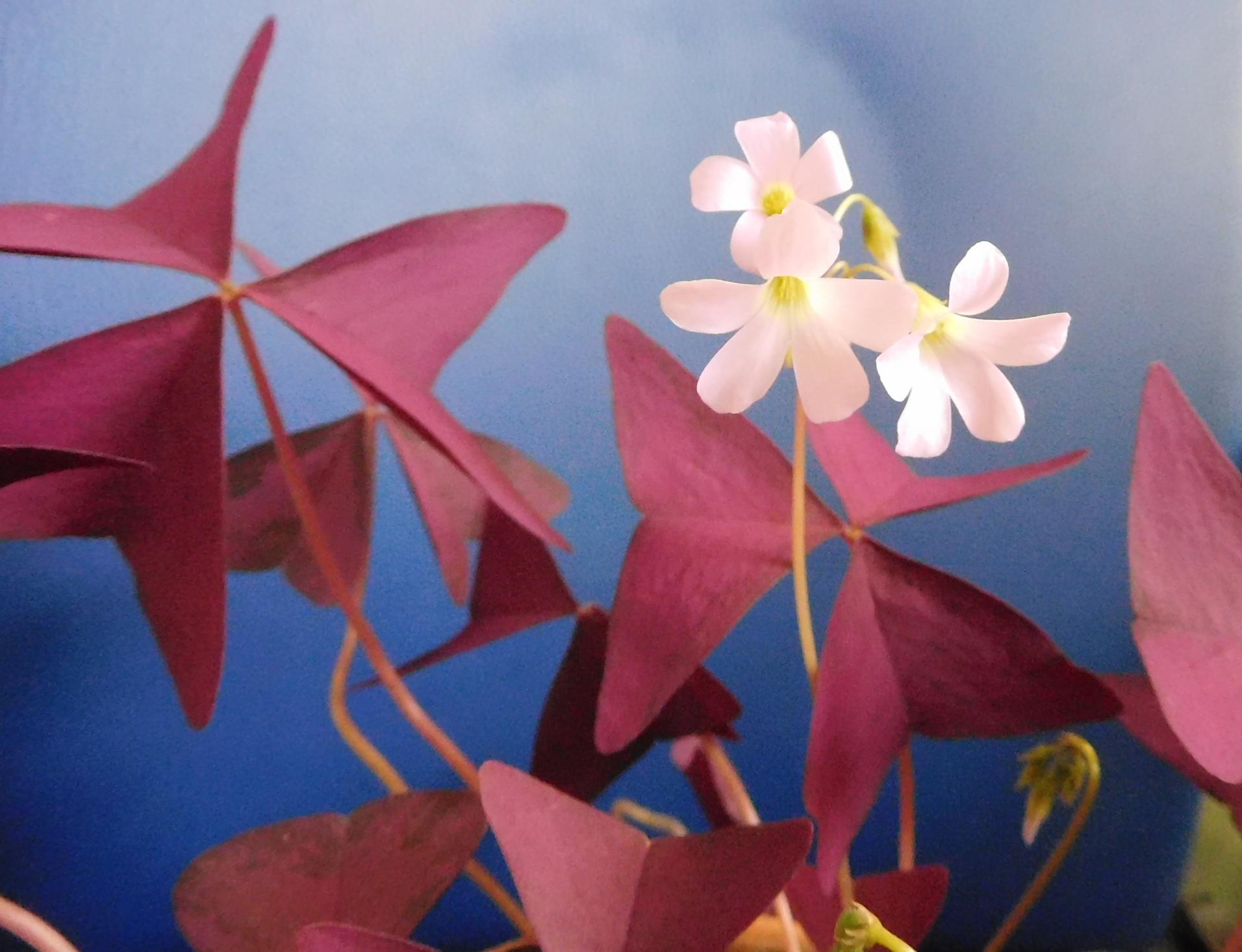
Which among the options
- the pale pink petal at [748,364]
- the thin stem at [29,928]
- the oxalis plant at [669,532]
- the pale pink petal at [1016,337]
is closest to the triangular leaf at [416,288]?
the oxalis plant at [669,532]

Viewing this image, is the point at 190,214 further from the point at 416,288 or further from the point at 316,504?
the point at 316,504

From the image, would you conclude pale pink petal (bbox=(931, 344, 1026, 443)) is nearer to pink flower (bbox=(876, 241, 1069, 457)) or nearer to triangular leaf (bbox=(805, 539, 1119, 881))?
pink flower (bbox=(876, 241, 1069, 457))

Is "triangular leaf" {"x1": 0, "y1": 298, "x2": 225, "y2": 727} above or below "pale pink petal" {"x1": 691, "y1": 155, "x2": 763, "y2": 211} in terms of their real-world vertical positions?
below

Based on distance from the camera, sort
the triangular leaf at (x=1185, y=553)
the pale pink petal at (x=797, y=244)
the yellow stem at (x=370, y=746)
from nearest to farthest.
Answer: the pale pink petal at (x=797, y=244), the triangular leaf at (x=1185, y=553), the yellow stem at (x=370, y=746)

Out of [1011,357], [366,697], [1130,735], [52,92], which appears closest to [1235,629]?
[1011,357]

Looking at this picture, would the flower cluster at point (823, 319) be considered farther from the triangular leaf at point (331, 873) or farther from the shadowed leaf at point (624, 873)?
the triangular leaf at point (331, 873)

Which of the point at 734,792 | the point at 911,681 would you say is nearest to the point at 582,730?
the point at 734,792

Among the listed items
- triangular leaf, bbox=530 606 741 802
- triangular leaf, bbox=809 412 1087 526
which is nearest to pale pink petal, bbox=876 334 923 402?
triangular leaf, bbox=809 412 1087 526
